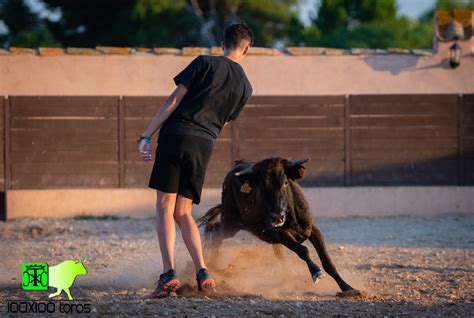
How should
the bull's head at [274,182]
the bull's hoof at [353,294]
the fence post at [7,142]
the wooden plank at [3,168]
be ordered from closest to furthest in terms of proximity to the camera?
the bull's hoof at [353,294], the bull's head at [274,182], the wooden plank at [3,168], the fence post at [7,142]

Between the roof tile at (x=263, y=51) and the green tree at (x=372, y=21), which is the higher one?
the green tree at (x=372, y=21)

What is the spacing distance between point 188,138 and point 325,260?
171 centimetres

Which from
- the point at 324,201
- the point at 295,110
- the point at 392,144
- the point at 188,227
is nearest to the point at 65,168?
the point at 295,110

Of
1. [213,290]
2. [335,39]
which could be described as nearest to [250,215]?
[213,290]

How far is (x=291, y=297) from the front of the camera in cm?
708

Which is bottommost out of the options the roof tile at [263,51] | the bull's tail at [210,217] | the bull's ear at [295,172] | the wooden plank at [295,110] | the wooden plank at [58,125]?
the bull's tail at [210,217]

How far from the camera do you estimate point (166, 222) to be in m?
6.52

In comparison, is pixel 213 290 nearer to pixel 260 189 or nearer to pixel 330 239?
pixel 260 189

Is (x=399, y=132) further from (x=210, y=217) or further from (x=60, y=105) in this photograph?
(x=210, y=217)

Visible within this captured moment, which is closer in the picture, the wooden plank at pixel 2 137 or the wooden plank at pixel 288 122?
the wooden plank at pixel 2 137

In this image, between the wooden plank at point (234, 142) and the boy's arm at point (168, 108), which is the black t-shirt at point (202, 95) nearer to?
the boy's arm at point (168, 108)

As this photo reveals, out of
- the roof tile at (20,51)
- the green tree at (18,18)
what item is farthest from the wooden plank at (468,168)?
the green tree at (18,18)

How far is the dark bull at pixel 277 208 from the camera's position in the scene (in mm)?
7160

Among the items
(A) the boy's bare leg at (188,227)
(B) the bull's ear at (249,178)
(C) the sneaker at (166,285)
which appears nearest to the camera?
(C) the sneaker at (166,285)
